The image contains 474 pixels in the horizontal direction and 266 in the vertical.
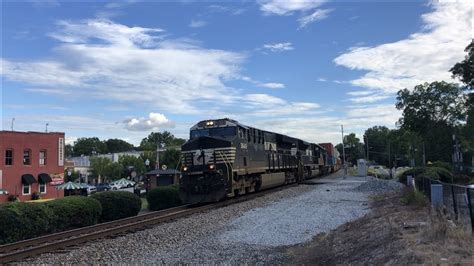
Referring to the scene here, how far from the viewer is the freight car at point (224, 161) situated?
21688 mm

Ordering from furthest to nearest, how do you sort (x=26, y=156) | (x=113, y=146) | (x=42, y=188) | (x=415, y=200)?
(x=113, y=146) → (x=42, y=188) → (x=26, y=156) → (x=415, y=200)

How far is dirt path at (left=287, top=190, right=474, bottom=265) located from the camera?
665cm

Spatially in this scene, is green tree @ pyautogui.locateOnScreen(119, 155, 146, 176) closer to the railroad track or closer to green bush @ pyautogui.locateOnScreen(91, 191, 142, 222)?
green bush @ pyautogui.locateOnScreen(91, 191, 142, 222)

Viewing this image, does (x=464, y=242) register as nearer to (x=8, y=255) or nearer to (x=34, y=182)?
(x=8, y=255)

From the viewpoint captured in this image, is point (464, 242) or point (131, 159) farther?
point (131, 159)

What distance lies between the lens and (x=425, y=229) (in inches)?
359

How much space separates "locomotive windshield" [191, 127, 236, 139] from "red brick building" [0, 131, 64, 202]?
98.5 ft

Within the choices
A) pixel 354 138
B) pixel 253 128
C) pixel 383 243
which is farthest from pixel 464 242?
pixel 354 138

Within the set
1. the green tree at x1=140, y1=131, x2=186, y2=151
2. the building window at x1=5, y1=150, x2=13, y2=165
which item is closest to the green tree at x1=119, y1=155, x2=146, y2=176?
the green tree at x1=140, y1=131, x2=186, y2=151

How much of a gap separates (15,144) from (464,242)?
49441 mm

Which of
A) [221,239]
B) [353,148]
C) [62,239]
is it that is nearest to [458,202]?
[221,239]

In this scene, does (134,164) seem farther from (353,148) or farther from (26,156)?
(353,148)

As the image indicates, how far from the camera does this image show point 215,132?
2373cm

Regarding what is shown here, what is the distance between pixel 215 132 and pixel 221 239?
1233cm
